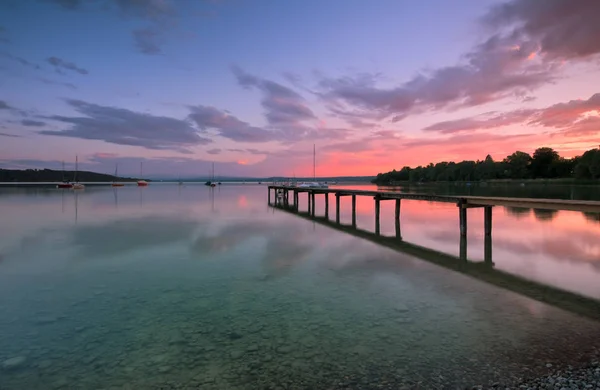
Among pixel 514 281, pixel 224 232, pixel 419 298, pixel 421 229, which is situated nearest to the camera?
pixel 419 298

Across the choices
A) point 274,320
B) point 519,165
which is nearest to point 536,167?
point 519,165

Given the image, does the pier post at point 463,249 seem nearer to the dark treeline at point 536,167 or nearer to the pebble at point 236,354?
the pebble at point 236,354

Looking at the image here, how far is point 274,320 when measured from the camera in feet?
25.8

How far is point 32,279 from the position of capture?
11.4 m

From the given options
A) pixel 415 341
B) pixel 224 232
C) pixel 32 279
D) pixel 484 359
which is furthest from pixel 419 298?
pixel 224 232

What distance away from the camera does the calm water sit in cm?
567

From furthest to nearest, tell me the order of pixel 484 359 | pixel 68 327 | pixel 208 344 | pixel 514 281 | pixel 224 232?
pixel 224 232 → pixel 514 281 → pixel 68 327 → pixel 208 344 → pixel 484 359

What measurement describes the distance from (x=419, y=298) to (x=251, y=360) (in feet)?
16.7

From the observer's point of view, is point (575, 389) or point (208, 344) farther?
point (208, 344)

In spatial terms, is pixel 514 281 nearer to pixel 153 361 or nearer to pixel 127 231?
pixel 153 361

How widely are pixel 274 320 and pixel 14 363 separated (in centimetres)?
445

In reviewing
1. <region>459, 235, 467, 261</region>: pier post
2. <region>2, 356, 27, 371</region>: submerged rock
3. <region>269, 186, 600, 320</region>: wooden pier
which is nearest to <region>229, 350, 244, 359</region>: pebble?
<region>2, 356, 27, 371</region>: submerged rock

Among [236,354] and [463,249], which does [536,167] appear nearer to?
[463,249]

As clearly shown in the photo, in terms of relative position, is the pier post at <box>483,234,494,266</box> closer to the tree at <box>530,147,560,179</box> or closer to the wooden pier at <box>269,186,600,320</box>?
the wooden pier at <box>269,186,600,320</box>
